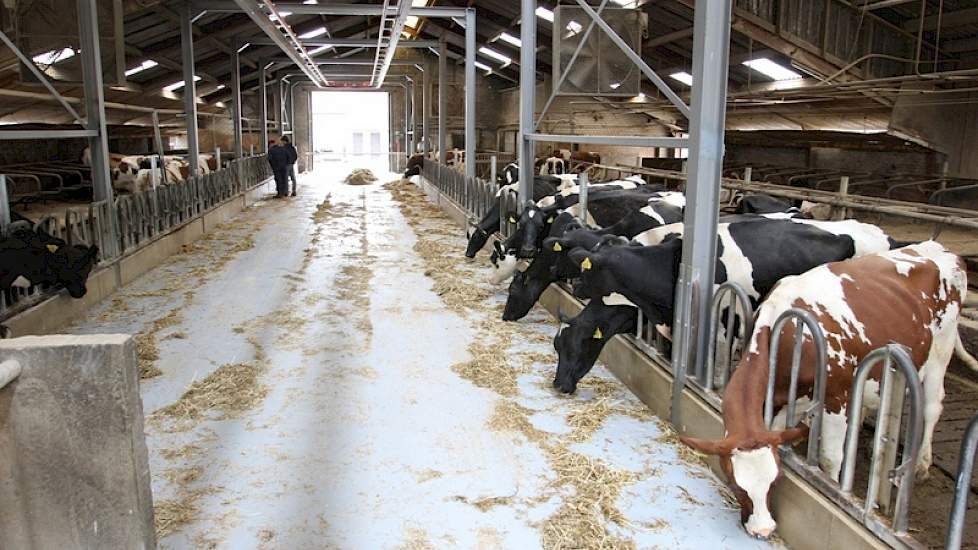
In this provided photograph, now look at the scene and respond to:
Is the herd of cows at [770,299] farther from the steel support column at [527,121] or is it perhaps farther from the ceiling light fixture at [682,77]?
the ceiling light fixture at [682,77]

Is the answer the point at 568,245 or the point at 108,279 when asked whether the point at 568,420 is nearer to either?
the point at 568,245

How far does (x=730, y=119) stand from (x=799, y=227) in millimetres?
13084

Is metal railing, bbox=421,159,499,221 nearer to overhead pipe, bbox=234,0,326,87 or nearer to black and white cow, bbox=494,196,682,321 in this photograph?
overhead pipe, bbox=234,0,326,87

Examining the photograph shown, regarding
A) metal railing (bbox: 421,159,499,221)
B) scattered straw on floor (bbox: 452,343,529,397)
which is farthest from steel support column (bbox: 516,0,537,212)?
scattered straw on floor (bbox: 452,343,529,397)

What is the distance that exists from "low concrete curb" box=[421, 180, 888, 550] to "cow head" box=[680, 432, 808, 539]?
4.5 inches

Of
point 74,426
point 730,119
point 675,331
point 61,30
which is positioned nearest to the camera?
point 74,426

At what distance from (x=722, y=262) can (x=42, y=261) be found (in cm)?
584

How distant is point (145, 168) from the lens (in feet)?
58.4

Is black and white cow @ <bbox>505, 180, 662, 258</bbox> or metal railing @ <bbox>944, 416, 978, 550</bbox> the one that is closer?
metal railing @ <bbox>944, 416, 978, 550</bbox>

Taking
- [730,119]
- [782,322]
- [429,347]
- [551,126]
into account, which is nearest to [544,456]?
[782,322]

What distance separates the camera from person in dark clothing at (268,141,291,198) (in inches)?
786

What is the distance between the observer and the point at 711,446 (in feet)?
11.0

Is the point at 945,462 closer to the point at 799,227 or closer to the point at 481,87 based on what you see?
the point at 799,227

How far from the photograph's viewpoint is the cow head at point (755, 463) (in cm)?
336
